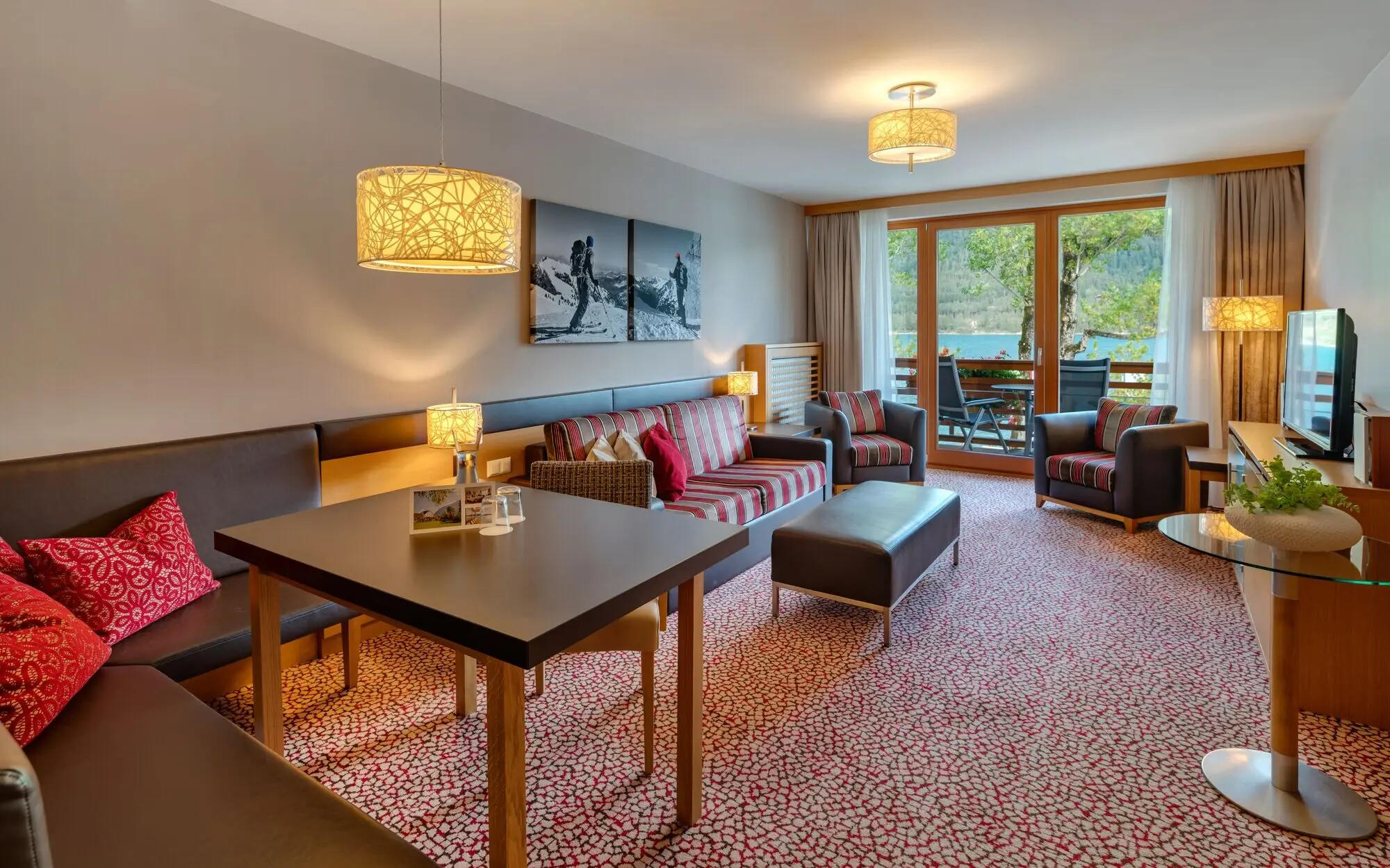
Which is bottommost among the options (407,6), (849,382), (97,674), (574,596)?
(97,674)

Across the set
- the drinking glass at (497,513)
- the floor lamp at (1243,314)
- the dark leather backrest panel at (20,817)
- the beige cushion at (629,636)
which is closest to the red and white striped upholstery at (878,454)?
the floor lamp at (1243,314)

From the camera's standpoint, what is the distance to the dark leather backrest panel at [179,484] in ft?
6.94

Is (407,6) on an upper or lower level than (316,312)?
upper

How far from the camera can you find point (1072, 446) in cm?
516

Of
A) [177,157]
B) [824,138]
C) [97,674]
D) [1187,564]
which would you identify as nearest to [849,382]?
[824,138]

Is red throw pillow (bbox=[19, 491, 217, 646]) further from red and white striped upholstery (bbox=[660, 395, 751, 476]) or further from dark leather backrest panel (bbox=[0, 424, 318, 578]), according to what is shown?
red and white striped upholstery (bbox=[660, 395, 751, 476])

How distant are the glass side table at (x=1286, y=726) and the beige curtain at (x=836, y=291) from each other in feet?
15.8

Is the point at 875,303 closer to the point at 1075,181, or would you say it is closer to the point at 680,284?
the point at 1075,181

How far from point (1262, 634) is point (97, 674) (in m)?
3.83

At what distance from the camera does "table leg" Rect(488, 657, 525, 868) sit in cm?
134

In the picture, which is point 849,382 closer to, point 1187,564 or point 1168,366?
point 1168,366

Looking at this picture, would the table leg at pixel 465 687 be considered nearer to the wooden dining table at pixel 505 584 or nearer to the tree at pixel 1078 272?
the wooden dining table at pixel 505 584

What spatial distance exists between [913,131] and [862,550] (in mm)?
1921

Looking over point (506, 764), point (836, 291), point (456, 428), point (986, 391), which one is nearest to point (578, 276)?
point (456, 428)
